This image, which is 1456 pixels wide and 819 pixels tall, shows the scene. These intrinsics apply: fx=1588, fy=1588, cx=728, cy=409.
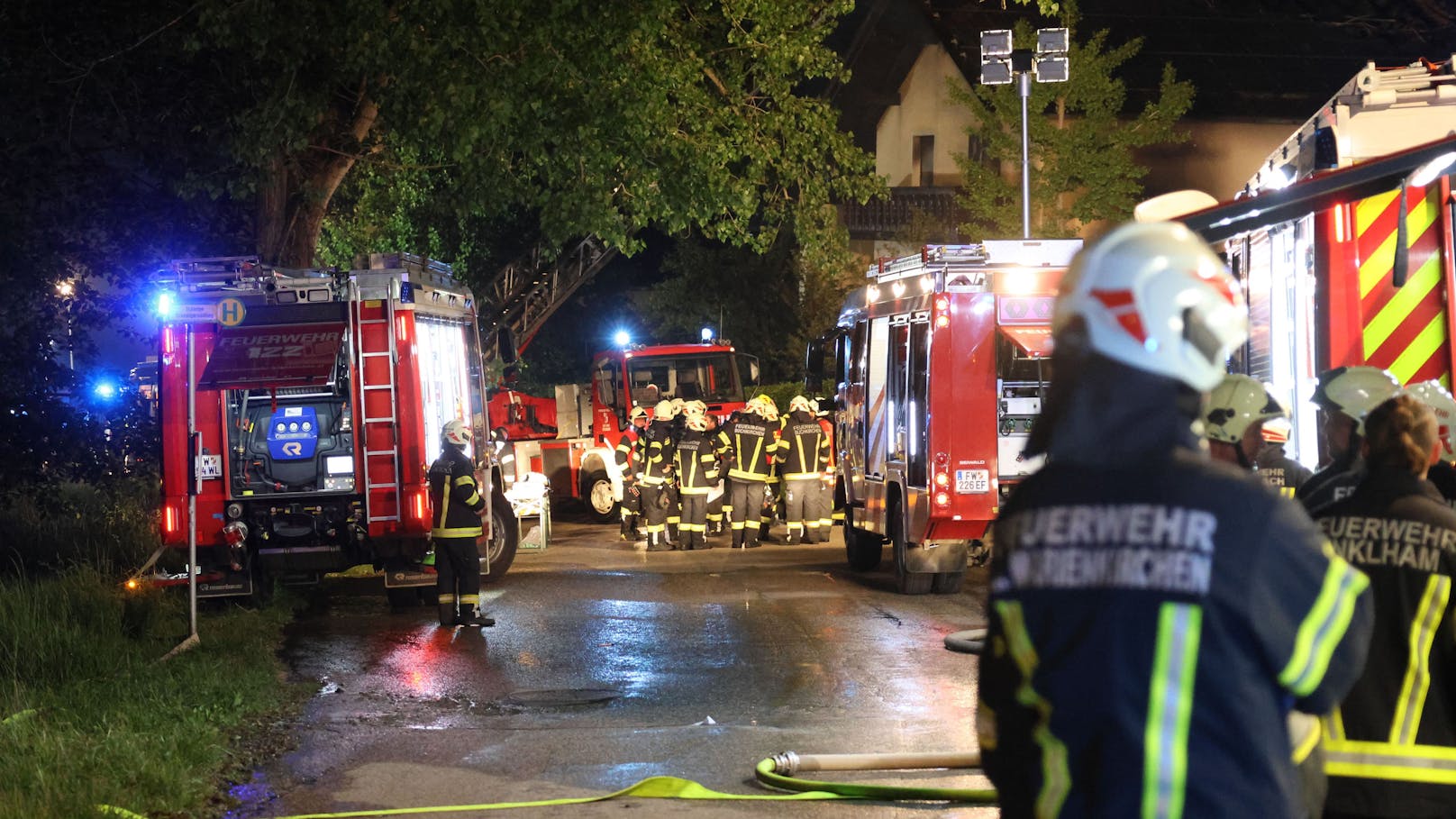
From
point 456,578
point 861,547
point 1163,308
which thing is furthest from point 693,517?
point 1163,308

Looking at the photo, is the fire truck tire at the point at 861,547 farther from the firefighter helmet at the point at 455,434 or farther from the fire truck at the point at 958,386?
the firefighter helmet at the point at 455,434

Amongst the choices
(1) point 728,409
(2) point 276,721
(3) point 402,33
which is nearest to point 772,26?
(3) point 402,33

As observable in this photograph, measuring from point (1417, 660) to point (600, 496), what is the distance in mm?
20405

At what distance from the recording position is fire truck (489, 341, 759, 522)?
23.7 meters

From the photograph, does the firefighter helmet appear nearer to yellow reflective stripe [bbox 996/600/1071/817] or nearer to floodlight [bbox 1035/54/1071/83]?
floodlight [bbox 1035/54/1071/83]

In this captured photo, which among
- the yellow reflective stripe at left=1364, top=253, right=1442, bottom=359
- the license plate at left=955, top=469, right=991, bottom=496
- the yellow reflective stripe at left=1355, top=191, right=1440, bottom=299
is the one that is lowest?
the license plate at left=955, top=469, right=991, bottom=496

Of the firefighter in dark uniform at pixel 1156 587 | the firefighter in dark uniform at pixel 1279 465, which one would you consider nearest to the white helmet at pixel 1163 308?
the firefighter in dark uniform at pixel 1156 587

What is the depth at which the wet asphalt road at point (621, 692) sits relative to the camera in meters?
7.34

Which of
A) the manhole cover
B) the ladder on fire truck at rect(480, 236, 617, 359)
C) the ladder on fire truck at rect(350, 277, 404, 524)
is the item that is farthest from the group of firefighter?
the ladder on fire truck at rect(480, 236, 617, 359)

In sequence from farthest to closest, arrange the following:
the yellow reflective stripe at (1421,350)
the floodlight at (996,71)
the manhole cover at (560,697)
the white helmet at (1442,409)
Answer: the floodlight at (996,71) → the manhole cover at (560,697) → the yellow reflective stripe at (1421,350) → the white helmet at (1442,409)

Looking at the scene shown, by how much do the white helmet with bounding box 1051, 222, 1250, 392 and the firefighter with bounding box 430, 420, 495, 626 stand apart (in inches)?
391

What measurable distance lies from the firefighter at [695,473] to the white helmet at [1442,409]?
13619 millimetres

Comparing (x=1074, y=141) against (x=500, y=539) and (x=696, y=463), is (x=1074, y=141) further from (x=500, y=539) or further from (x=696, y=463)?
(x=500, y=539)

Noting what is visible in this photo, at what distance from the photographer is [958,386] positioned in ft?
41.2
